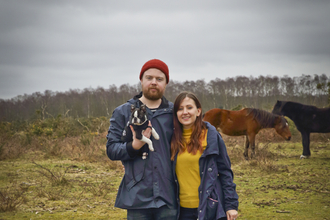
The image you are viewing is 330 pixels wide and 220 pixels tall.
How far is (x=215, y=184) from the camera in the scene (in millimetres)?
2443

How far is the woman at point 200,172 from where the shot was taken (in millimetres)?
2406

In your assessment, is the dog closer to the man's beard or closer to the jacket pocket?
the man's beard

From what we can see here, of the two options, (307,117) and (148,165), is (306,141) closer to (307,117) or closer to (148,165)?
(307,117)

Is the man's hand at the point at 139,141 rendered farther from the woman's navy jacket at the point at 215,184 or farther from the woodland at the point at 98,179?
the woodland at the point at 98,179

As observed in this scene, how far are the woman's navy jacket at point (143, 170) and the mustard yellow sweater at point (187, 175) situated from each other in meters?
0.08

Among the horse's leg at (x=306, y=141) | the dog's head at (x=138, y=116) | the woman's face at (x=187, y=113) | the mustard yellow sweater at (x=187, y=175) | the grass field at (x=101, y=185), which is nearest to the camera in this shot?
the dog's head at (x=138, y=116)

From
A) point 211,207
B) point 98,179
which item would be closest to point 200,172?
point 211,207

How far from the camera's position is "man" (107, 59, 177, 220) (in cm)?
236

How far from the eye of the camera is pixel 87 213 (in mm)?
4941

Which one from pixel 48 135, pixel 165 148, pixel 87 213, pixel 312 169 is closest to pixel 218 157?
pixel 165 148

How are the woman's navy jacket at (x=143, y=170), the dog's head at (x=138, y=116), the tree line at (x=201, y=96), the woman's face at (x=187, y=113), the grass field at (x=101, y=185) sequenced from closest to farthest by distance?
the dog's head at (x=138, y=116) → the woman's navy jacket at (x=143, y=170) → the woman's face at (x=187, y=113) → the grass field at (x=101, y=185) → the tree line at (x=201, y=96)

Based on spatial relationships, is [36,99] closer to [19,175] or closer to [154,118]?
[19,175]

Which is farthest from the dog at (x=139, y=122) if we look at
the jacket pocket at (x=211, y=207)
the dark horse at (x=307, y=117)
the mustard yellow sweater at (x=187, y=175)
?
the dark horse at (x=307, y=117)

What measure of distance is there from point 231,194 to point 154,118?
1069 mm
